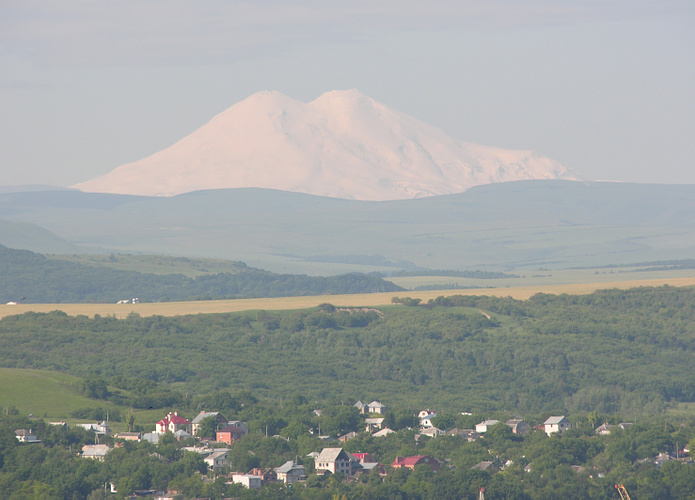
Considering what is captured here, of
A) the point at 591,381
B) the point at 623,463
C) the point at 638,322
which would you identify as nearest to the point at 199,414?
the point at 623,463

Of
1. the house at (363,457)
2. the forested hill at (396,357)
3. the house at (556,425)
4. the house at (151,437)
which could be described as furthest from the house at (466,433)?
the forested hill at (396,357)

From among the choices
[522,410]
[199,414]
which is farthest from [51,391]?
[522,410]

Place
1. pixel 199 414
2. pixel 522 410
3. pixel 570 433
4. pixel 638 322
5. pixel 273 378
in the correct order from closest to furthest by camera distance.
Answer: pixel 570 433 → pixel 199 414 → pixel 522 410 → pixel 273 378 → pixel 638 322

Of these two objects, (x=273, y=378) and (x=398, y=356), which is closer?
(x=273, y=378)

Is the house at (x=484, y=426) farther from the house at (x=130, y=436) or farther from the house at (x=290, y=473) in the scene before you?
the house at (x=130, y=436)

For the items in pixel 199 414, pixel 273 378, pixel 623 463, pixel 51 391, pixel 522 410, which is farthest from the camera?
pixel 273 378

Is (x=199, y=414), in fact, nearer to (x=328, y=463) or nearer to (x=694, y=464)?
(x=328, y=463)

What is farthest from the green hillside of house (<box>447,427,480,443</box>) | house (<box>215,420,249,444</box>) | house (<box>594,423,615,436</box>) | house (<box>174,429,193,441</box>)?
house (<box>594,423,615,436</box>)

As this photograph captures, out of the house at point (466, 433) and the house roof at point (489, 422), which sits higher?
the house roof at point (489, 422)
